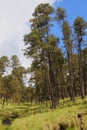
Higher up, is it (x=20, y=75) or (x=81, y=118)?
(x=20, y=75)

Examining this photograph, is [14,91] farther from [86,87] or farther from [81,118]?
[81,118]

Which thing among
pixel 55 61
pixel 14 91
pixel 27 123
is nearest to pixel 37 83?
pixel 14 91

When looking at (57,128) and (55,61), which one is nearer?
(57,128)

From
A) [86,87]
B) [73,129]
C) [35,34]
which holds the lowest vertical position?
[73,129]

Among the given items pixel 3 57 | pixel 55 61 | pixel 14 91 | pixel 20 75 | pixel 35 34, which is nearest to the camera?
pixel 35 34

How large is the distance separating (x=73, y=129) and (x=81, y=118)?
1.34 meters

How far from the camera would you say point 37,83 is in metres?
78.1

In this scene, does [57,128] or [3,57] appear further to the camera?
[3,57]

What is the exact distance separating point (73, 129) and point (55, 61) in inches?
993

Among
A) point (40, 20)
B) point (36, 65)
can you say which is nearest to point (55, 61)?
point (36, 65)

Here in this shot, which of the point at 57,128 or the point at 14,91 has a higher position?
the point at 14,91

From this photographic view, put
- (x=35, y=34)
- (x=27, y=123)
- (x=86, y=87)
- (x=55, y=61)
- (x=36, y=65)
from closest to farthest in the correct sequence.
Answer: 1. (x=27, y=123)
2. (x=35, y=34)
3. (x=36, y=65)
4. (x=55, y=61)
5. (x=86, y=87)

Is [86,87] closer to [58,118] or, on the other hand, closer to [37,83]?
[37,83]

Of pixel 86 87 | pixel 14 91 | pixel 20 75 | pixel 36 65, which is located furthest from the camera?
pixel 20 75
